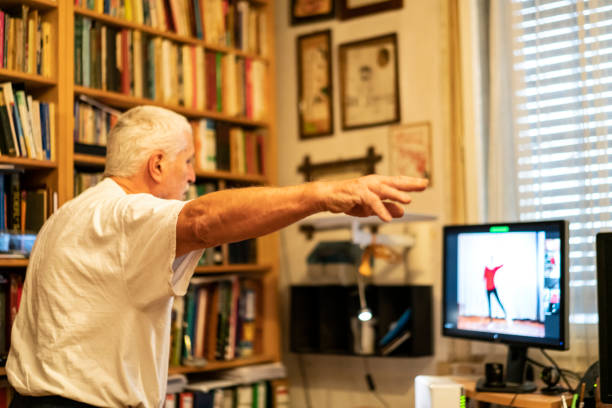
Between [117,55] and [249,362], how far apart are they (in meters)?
1.42

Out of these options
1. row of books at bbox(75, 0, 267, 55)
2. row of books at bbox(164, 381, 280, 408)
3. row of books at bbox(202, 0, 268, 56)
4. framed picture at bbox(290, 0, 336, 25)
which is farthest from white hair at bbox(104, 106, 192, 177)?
framed picture at bbox(290, 0, 336, 25)

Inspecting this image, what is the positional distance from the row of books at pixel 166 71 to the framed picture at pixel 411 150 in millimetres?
664

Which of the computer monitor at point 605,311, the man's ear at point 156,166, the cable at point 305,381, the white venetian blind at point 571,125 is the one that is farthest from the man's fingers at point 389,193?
the cable at point 305,381

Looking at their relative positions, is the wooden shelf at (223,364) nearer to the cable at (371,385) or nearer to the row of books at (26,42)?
the cable at (371,385)

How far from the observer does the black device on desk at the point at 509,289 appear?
2.29 m

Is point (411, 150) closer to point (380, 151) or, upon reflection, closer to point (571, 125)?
point (380, 151)

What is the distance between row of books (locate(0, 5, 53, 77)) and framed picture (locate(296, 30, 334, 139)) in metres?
1.30

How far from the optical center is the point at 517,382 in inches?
94.8

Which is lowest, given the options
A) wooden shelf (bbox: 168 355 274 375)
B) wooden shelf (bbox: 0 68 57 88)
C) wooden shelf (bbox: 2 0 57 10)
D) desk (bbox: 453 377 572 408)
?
wooden shelf (bbox: 168 355 274 375)

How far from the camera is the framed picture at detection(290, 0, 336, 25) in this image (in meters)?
3.48

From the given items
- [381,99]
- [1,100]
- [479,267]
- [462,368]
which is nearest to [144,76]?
[1,100]

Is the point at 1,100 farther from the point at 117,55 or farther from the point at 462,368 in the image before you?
the point at 462,368

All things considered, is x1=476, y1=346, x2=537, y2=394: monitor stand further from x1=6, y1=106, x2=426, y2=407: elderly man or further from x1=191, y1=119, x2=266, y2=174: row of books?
x1=191, y1=119, x2=266, y2=174: row of books

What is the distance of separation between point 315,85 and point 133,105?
95 centimetres
